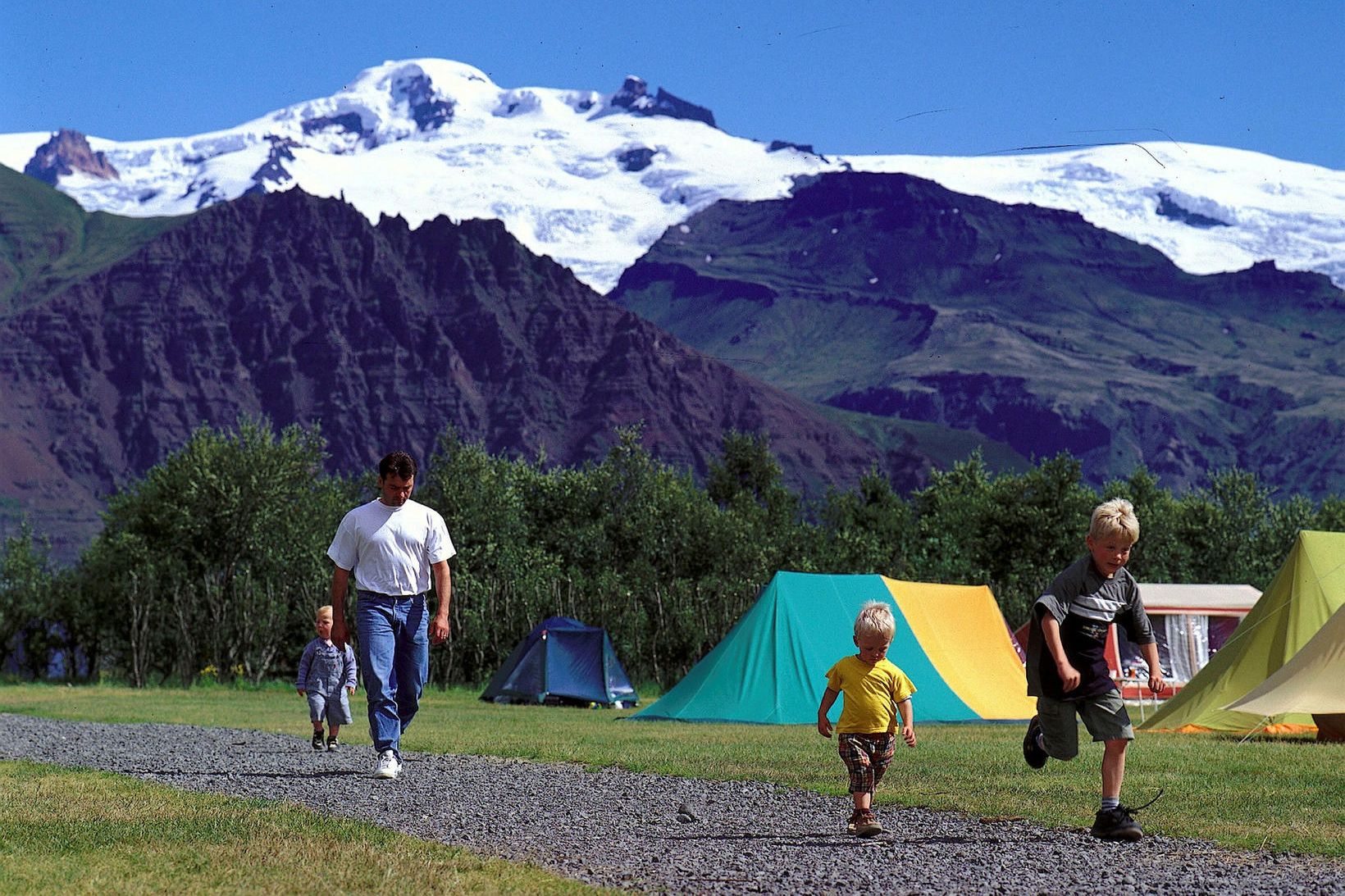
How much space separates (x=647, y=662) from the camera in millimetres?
48375

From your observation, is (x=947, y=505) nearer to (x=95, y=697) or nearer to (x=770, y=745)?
(x=95, y=697)

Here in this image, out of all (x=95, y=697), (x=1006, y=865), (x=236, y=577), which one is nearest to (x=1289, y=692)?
(x=1006, y=865)

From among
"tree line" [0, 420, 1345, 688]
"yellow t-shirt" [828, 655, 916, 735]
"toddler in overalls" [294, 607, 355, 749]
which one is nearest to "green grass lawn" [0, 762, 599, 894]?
"yellow t-shirt" [828, 655, 916, 735]

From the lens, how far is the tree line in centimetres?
4819

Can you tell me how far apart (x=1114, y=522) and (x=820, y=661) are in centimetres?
1578

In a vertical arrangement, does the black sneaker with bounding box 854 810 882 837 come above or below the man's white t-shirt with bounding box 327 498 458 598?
below

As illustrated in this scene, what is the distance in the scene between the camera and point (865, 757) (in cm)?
931

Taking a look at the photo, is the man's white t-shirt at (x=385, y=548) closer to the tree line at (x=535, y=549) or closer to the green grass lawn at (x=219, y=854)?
the green grass lawn at (x=219, y=854)

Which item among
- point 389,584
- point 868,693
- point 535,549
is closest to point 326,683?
point 389,584

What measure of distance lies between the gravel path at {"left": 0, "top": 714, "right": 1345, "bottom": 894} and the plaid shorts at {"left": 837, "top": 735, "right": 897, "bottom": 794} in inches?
12.1

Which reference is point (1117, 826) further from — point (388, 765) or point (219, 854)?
point (388, 765)

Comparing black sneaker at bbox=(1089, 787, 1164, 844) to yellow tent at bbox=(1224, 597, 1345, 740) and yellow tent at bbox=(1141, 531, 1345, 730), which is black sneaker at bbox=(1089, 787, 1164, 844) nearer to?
→ yellow tent at bbox=(1224, 597, 1345, 740)

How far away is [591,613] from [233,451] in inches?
654

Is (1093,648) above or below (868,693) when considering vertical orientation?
above
